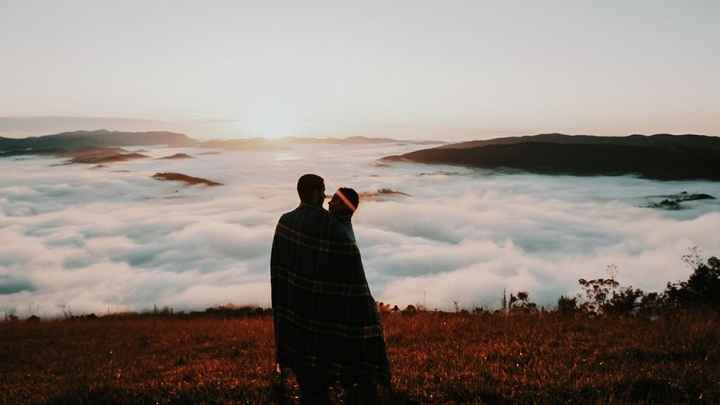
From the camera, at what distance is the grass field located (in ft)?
21.5

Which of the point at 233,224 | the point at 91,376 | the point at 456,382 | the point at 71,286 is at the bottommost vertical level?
the point at 71,286

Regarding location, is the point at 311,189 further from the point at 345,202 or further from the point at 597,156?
the point at 597,156

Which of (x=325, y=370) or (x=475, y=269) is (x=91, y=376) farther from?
(x=475, y=269)

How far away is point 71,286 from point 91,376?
143m

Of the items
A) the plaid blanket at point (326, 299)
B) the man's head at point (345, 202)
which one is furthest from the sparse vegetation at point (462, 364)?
the man's head at point (345, 202)

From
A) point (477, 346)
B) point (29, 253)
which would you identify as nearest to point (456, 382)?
point (477, 346)

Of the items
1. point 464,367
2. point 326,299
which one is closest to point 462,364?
point 464,367

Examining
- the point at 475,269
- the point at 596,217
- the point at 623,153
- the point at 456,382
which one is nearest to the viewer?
the point at 456,382

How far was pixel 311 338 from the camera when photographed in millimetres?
6180

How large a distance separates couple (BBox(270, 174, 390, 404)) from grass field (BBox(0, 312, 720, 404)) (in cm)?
59

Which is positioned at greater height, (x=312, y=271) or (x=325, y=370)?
(x=312, y=271)

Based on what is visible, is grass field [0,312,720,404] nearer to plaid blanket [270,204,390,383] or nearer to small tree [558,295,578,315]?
plaid blanket [270,204,390,383]

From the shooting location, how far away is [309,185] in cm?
593

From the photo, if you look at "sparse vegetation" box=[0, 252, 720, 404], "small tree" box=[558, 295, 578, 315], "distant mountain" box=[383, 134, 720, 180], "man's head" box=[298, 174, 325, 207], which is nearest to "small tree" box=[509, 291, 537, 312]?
"small tree" box=[558, 295, 578, 315]
